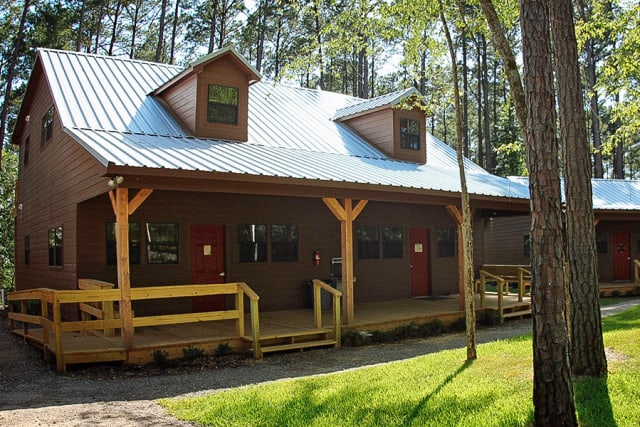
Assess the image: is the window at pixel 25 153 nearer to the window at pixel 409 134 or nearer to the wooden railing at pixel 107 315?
the wooden railing at pixel 107 315

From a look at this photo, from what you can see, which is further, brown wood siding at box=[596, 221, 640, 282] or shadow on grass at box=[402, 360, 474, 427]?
brown wood siding at box=[596, 221, 640, 282]

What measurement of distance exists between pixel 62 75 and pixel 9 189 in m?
13.3

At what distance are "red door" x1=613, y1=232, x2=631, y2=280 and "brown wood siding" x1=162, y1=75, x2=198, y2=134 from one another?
1684 centimetres

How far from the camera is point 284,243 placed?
44.3 ft

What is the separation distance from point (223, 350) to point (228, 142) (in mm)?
5000

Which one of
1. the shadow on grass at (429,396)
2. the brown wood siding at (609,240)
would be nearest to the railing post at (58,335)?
the shadow on grass at (429,396)

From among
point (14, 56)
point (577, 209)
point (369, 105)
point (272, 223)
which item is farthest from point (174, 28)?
point (577, 209)

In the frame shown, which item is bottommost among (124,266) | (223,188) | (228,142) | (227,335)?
(227,335)

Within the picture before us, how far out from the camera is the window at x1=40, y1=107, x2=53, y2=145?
13.8 metres

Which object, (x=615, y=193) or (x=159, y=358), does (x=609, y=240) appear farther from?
(x=159, y=358)

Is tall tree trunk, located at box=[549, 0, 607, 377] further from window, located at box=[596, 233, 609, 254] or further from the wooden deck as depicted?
window, located at box=[596, 233, 609, 254]

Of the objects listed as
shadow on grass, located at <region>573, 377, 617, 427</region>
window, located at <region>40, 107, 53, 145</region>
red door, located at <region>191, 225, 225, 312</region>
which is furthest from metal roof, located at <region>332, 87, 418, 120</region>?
Result: shadow on grass, located at <region>573, 377, 617, 427</region>

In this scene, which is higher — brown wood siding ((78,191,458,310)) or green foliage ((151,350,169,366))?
brown wood siding ((78,191,458,310))

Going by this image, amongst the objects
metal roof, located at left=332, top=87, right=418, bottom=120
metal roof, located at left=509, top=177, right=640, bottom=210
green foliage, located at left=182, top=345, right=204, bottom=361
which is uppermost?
metal roof, located at left=332, top=87, right=418, bottom=120
